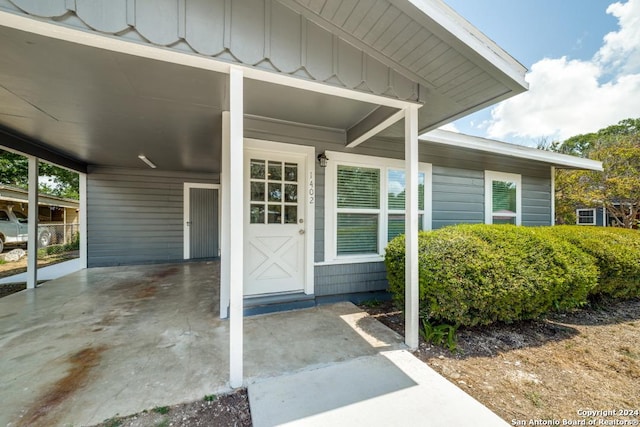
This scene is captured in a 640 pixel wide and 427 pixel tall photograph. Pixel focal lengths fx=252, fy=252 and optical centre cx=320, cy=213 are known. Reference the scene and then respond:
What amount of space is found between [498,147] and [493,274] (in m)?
2.96

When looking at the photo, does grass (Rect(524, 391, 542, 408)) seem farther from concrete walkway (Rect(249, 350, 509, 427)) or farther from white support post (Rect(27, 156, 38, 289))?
white support post (Rect(27, 156, 38, 289))

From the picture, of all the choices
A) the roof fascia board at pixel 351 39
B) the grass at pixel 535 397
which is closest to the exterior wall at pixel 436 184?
the roof fascia board at pixel 351 39

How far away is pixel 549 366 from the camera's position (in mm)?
2141

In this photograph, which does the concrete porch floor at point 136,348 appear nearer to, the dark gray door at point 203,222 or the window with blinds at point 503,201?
the dark gray door at point 203,222

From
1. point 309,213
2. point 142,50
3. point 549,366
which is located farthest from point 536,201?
point 142,50

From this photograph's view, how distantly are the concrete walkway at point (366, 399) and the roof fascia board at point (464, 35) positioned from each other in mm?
2482

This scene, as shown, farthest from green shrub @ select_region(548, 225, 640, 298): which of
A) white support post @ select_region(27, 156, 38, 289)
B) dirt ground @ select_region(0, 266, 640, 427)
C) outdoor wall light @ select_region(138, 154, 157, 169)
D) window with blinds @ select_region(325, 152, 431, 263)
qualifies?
white support post @ select_region(27, 156, 38, 289)

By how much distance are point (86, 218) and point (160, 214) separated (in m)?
1.41

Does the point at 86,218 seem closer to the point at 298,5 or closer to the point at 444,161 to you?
the point at 298,5

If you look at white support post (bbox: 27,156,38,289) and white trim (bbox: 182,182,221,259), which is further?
white trim (bbox: 182,182,221,259)

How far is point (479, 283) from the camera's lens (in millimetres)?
2463

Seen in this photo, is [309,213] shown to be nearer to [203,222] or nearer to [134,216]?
[203,222]

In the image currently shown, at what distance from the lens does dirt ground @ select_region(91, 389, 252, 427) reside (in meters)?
1.47

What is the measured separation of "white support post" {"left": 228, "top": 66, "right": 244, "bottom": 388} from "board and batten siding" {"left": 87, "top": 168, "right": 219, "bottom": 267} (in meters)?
5.44
